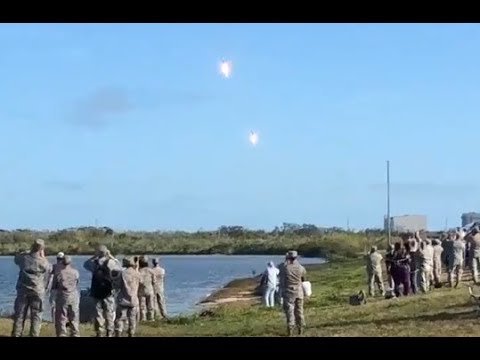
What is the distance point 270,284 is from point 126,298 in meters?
5.51

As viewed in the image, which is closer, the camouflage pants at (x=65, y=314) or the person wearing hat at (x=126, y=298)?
the camouflage pants at (x=65, y=314)

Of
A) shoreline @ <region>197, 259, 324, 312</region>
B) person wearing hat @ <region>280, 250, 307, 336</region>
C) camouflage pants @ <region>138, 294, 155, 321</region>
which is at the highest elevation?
person wearing hat @ <region>280, 250, 307, 336</region>

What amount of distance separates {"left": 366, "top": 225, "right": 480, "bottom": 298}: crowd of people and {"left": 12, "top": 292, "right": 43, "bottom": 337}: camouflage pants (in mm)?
6731

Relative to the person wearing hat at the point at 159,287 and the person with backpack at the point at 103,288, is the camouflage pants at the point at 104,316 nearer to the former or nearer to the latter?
the person with backpack at the point at 103,288

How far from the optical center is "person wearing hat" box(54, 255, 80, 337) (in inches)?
390

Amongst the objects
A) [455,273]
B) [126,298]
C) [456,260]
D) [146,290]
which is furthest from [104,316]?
[455,273]

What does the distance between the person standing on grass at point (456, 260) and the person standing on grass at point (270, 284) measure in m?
2.97

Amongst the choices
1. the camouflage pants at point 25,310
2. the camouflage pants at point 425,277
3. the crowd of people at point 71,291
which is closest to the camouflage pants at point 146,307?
the crowd of people at point 71,291

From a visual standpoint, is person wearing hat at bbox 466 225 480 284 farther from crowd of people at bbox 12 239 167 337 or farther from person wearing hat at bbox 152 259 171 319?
crowd of people at bbox 12 239 167 337

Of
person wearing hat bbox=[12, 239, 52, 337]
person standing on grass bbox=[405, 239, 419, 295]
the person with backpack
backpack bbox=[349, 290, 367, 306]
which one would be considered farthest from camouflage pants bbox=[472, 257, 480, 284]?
person wearing hat bbox=[12, 239, 52, 337]

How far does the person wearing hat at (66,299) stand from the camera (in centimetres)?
991

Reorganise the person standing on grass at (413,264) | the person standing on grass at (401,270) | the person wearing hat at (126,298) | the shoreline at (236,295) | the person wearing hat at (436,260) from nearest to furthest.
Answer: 1. the person wearing hat at (126,298)
2. the person standing on grass at (401,270)
3. the person standing on grass at (413,264)
4. the person wearing hat at (436,260)
5. the shoreline at (236,295)
